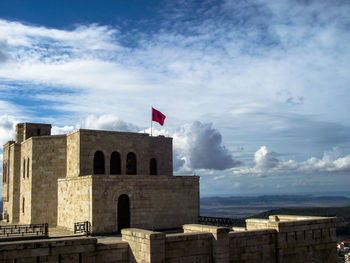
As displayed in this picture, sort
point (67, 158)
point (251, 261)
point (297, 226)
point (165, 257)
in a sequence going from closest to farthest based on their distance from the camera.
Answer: point (165, 257) < point (251, 261) < point (297, 226) < point (67, 158)

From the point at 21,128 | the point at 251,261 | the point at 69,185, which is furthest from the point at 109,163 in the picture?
the point at 251,261

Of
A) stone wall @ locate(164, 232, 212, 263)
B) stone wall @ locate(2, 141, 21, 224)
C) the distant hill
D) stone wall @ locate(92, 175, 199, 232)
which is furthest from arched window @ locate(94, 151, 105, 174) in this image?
the distant hill

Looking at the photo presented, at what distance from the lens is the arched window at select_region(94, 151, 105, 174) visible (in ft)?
94.9

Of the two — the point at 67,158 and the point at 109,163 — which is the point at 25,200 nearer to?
the point at 67,158

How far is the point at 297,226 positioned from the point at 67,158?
18.6 m

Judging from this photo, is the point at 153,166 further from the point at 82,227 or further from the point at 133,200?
the point at 82,227

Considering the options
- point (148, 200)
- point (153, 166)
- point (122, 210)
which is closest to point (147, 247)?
point (122, 210)

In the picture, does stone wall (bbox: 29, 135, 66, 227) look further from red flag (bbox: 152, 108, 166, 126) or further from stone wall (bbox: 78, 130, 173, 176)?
red flag (bbox: 152, 108, 166, 126)

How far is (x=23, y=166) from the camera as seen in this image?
33.2 m

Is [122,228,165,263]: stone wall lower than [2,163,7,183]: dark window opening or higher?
lower

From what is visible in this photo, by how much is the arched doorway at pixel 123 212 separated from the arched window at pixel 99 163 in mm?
4778

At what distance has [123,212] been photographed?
81.2 feet

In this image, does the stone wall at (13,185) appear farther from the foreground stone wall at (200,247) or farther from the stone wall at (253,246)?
the stone wall at (253,246)

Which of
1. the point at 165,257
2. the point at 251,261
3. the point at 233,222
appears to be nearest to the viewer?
the point at 165,257
